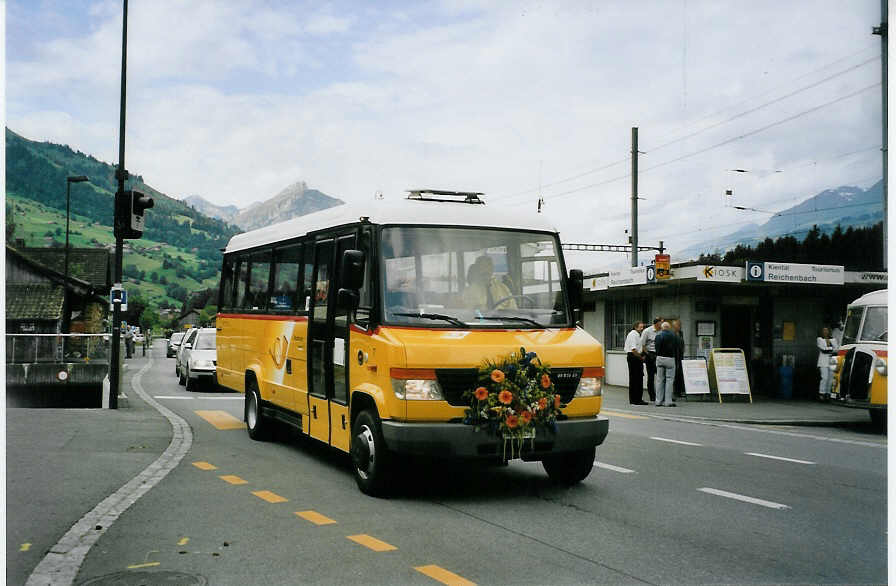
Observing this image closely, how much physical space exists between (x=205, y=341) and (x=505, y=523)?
1947 centimetres

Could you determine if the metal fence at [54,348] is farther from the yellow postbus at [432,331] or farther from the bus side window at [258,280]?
the yellow postbus at [432,331]

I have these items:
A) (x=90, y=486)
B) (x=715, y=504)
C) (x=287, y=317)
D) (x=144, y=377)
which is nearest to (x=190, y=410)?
(x=287, y=317)

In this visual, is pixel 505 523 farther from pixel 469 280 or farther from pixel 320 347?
pixel 320 347

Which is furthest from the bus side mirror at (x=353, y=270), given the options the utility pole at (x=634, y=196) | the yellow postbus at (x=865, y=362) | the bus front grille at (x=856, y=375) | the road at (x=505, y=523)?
the utility pole at (x=634, y=196)

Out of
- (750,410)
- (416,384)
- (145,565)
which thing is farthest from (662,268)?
(145,565)

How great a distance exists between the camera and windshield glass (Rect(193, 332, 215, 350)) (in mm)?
25078

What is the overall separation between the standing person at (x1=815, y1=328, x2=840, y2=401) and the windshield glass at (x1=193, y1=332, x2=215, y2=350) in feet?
50.9

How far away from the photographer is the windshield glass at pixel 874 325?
16.8 meters

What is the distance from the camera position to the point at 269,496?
27.2 feet

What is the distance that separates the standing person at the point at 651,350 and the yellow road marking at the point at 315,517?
1467 centimetres

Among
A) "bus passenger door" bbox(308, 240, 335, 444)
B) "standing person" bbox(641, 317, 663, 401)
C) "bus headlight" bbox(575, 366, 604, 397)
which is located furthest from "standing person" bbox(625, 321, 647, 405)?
"bus headlight" bbox(575, 366, 604, 397)

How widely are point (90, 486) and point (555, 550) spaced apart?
14.9 feet

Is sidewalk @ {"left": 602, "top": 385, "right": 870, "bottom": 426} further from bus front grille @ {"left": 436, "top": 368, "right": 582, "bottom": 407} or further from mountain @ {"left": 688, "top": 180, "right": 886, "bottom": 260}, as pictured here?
bus front grille @ {"left": 436, "top": 368, "right": 582, "bottom": 407}

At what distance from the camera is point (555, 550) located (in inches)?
249
